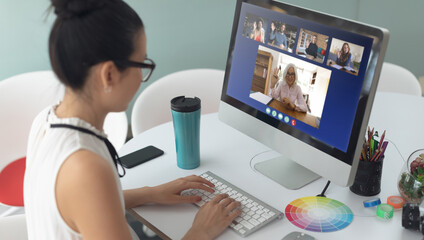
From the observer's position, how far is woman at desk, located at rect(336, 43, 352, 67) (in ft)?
3.68

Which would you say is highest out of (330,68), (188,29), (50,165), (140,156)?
(330,68)

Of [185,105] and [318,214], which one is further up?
[185,105]

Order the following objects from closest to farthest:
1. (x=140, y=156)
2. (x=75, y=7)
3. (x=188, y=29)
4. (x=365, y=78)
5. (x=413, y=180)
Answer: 1. (x=75, y=7)
2. (x=365, y=78)
3. (x=413, y=180)
4. (x=140, y=156)
5. (x=188, y=29)

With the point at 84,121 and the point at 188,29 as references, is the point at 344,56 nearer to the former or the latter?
the point at 84,121

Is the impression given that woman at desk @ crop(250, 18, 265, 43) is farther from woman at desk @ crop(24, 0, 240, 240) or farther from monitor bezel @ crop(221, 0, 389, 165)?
woman at desk @ crop(24, 0, 240, 240)

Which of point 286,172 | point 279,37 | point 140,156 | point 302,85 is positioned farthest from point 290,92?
point 140,156

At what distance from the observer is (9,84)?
207 cm

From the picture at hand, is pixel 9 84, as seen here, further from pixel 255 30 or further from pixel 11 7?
pixel 255 30

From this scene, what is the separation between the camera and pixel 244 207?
4.09ft

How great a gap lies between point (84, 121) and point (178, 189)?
1.26 feet

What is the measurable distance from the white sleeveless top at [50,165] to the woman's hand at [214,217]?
0.24 meters

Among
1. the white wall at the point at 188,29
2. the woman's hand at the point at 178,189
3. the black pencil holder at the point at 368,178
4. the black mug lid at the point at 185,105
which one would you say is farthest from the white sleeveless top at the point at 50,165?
the white wall at the point at 188,29

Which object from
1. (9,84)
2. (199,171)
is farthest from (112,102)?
(9,84)

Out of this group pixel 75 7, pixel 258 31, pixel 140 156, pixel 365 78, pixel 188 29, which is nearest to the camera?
pixel 75 7
